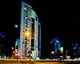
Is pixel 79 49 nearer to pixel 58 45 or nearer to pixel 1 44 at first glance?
pixel 58 45

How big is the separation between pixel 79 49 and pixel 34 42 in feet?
115

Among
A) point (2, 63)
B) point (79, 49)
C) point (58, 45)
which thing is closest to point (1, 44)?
point (58, 45)

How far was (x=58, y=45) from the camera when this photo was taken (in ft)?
265

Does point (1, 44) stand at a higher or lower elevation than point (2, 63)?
higher

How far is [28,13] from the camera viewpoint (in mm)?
52812

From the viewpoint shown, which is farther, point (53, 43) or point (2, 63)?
point (53, 43)

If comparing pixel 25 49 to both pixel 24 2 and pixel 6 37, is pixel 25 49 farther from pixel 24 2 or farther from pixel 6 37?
pixel 6 37

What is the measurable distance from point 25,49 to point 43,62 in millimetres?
14802

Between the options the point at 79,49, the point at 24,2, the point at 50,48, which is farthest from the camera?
the point at 79,49

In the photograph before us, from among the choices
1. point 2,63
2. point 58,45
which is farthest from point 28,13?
point 58,45

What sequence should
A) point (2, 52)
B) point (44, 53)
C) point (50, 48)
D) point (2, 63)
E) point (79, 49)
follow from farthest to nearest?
1. point (79, 49)
2. point (50, 48)
3. point (44, 53)
4. point (2, 52)
5. point (2, 63)

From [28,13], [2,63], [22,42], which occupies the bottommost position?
[2,63]

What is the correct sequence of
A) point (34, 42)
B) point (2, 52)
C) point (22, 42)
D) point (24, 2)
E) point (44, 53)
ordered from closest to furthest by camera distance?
point (22, 42) → point (24, 2) → point (34, 42) → point (2, 52) → point (44, 53)

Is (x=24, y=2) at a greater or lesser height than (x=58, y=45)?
greater
